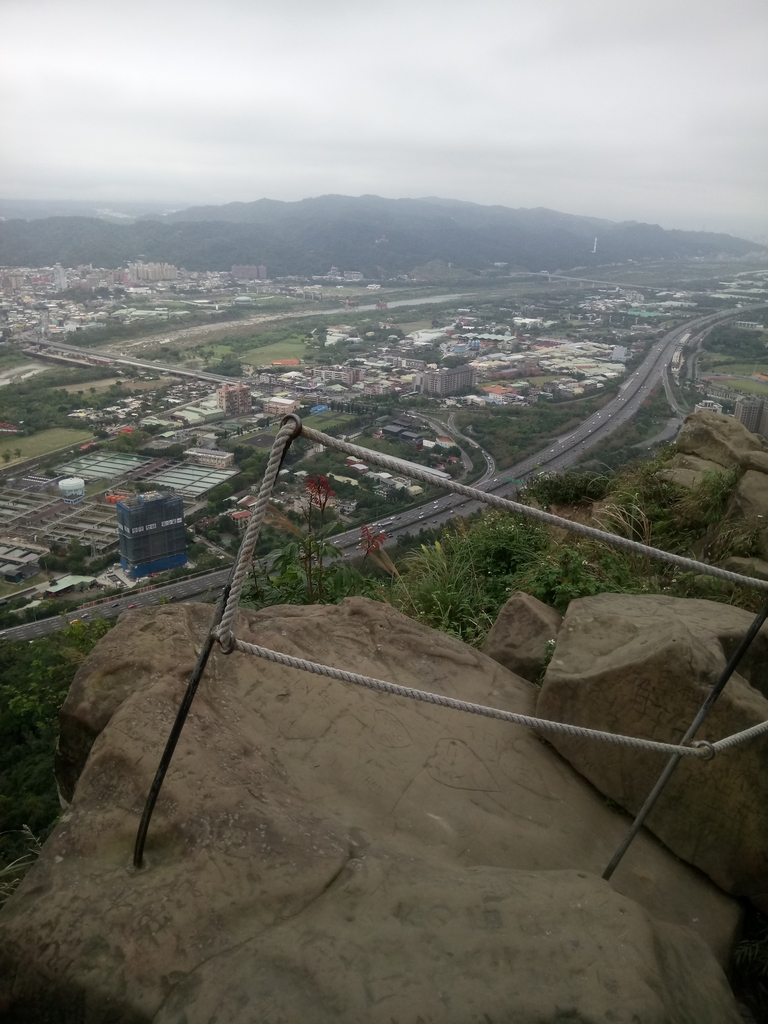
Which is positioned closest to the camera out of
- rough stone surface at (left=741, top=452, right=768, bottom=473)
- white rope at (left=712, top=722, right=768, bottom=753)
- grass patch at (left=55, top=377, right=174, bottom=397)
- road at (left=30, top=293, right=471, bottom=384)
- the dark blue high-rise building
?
white rope at (left=712, top=722, right=768, bottom=753)

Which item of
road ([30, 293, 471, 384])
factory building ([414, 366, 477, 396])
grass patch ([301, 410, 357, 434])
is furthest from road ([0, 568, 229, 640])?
road ([30, 293, 471, 384])

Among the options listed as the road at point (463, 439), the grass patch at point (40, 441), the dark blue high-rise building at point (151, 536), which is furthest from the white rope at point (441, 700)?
the grass patch at point (40, 441)

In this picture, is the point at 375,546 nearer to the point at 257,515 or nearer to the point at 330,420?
the point at 257,515

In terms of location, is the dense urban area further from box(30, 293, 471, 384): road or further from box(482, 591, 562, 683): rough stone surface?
box(482, 591, 562, 683): rough stone surface

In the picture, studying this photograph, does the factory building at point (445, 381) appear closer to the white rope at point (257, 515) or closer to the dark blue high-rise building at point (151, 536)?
the dark blue high-rise building at point (151, 536)

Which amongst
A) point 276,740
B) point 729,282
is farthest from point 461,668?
point 729,282

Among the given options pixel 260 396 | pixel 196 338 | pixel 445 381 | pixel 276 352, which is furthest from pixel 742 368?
pixel 196 338
